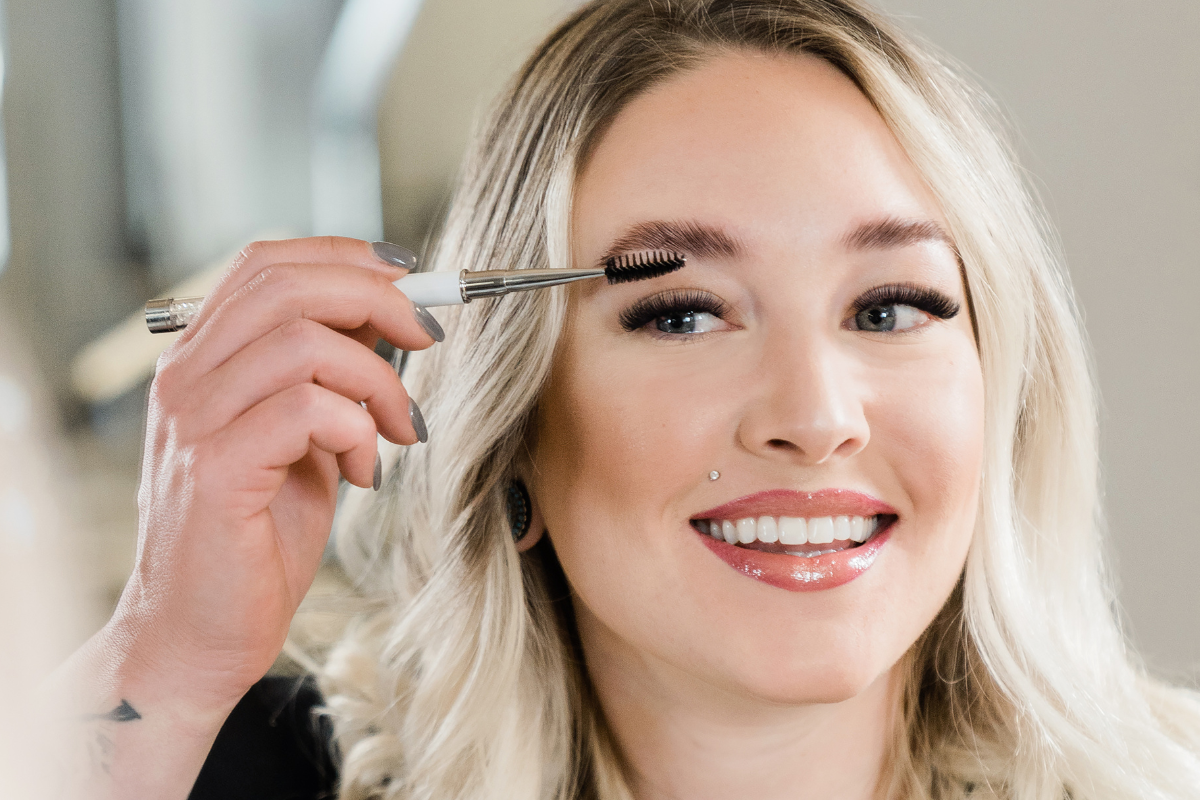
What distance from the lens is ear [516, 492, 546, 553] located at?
1.13 m

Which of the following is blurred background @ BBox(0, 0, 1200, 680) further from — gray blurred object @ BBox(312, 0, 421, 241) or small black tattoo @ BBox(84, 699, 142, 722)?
small black tattoo @ BBox(84, 699, 142, 722)

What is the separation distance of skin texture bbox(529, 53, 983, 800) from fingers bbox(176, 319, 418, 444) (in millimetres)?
271

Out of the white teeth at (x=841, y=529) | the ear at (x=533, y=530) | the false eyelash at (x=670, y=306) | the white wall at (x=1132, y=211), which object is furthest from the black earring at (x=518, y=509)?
the white wall at (x=1132, y=211)

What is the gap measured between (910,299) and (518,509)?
493 mm

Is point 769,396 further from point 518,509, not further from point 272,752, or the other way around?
point 272,752

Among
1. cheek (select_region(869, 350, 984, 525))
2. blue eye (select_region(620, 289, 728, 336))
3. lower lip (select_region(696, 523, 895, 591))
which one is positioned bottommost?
lower lip (select_region(696, 523, 895, 591))

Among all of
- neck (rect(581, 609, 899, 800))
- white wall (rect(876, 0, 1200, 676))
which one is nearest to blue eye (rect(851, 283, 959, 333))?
neck (rect(581, 609, 899, 800))

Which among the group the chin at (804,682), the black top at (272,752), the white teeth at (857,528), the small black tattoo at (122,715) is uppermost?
the white teeth at (857,528)

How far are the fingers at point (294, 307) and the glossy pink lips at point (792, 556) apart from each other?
1.16ft

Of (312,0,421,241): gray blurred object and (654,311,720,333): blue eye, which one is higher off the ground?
(312,0,421,241): gray blurred object

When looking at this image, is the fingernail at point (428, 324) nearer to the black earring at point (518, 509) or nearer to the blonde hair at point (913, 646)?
the blonde hair at point (913, 646)

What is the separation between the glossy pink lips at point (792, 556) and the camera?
903 mm

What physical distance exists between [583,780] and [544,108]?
786 millimetres

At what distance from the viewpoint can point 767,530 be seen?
91 cm
